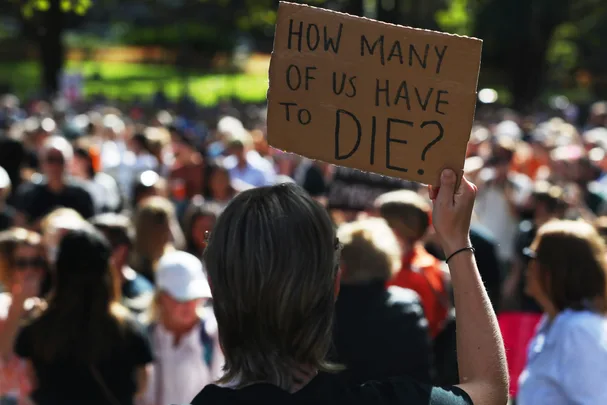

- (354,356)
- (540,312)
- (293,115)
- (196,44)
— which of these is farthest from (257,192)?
(196,44)

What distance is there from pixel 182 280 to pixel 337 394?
2585 mm

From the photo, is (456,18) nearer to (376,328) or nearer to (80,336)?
(376,328)

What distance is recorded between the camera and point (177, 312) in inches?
173

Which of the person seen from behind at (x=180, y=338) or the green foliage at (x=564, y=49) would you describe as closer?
the person seen from behind at (x=180, y=338)

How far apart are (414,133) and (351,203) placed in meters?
5.29

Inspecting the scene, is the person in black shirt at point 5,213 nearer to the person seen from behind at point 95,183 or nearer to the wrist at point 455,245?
the person seen from behind at point 95,183

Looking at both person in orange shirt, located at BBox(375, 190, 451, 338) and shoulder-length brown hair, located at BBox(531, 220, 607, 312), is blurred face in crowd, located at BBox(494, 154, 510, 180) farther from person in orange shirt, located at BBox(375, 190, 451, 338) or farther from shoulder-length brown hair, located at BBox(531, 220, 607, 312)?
shoulder-length brown hair, located at BBox(531, 220, 607, 312)

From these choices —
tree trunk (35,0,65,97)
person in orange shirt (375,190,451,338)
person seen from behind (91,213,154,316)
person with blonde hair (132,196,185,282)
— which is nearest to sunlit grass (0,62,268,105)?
tree trunk (35,0,65,97)

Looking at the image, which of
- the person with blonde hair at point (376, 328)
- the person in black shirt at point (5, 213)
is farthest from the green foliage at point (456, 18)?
the person with blonde hair at point (376, 328)

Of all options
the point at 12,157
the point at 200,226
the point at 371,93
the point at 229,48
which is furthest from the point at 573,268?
the point at 229,48

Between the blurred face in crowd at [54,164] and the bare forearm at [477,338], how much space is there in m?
5.37

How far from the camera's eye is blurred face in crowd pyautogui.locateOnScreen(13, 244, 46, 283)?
4461mm

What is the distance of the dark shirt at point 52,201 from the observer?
714cm

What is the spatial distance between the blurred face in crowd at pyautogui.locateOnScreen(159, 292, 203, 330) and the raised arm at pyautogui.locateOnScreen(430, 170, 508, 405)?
8.17ft
